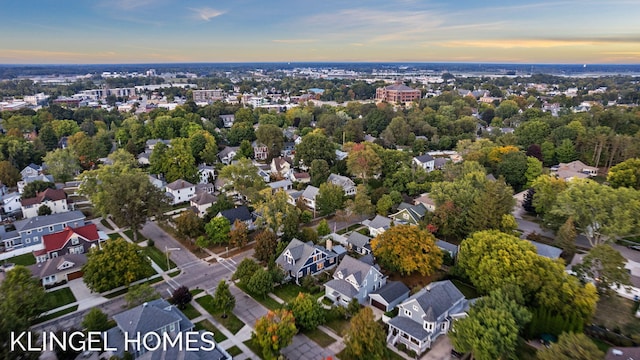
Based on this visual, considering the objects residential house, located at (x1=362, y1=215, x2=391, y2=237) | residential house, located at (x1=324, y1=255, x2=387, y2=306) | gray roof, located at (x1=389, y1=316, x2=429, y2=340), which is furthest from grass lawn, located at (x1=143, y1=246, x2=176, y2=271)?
gray roof, located at (x1=389, y1=316, x2=429, y2=340)

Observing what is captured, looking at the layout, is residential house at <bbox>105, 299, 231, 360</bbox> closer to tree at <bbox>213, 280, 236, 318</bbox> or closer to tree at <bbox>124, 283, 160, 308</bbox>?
tree at <bbox>124, 283, 160, 308</bbox>

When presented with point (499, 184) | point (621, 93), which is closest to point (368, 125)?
point (499, 184)

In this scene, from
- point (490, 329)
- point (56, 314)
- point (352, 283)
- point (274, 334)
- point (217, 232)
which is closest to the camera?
point (490, 329)

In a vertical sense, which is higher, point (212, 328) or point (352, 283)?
point (352, 283)

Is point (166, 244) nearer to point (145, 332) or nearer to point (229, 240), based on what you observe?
point (229, 240)

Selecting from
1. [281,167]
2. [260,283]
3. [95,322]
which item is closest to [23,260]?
[95,322]

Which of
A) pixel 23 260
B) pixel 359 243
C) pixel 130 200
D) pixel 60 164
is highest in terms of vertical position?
pixel 130 200

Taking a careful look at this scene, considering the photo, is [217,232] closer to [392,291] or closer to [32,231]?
[392,291]
